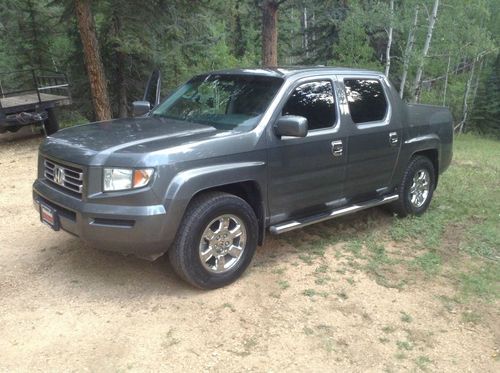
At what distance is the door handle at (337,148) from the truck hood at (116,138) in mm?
1275

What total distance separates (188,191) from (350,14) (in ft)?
61.5

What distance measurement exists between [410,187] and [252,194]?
258 cm

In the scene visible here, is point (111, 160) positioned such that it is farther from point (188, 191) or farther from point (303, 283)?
point (303, 283)

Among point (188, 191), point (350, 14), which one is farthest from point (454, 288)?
point (350, 14)

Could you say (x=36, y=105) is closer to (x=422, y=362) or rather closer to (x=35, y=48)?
(x=35, y=48)

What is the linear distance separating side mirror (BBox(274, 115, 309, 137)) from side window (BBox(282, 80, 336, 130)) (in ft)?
0.93

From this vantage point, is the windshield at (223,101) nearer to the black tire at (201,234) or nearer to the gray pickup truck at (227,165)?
the gray pickup truck at (227,165)

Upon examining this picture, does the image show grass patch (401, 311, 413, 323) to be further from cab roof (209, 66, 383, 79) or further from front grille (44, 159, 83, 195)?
front grille (44, 159, 83, 195)

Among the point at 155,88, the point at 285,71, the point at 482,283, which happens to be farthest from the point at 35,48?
the point at 482,283

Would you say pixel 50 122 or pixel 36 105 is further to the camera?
pixel 50 122

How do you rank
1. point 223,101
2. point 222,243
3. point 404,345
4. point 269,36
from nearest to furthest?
point 404,345
point 222,243
point 223,101
point 269,36

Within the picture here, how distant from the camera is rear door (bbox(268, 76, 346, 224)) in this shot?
439 centimetres

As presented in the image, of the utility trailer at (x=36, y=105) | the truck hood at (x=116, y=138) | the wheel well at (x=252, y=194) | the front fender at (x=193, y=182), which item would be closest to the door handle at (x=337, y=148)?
the wheel well at (x=252, y=194)

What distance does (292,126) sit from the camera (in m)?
4.09
